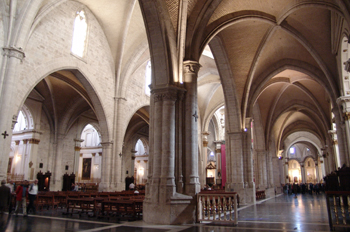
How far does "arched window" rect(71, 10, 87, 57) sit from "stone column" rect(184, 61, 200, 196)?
9893mm

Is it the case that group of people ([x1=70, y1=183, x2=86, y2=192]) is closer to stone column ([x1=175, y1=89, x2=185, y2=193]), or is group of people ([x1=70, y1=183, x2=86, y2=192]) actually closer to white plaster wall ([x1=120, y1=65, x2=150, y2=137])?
white plaster wall ([x1=120, y1=65, x2=150, y2=137])

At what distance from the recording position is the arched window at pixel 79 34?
674 inches

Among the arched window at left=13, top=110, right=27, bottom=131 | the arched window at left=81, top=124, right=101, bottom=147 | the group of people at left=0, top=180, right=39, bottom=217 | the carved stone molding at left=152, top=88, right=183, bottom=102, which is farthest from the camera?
the arched window at left=81, top=124, right=101, bottom=147

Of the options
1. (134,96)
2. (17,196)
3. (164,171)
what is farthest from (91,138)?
(164,171)

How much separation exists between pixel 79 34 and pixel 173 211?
1356 cm

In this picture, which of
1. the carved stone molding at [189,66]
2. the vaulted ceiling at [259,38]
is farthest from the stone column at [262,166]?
the carved stone molding at [189,66]

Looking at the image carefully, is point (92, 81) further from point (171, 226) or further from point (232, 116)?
point (171, 226)

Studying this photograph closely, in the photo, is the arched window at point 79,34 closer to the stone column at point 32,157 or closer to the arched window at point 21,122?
the stone column at point 32,157

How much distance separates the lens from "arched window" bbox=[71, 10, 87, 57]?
56.2 ft

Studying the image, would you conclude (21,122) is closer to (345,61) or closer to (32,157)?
(32,157)

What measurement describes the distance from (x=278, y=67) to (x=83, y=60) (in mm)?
12645

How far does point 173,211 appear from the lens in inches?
320

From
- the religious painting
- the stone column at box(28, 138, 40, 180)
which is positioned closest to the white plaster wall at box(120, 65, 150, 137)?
the stone column at box(28, 138, 40, 180)

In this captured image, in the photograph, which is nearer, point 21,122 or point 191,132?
point 191,132
